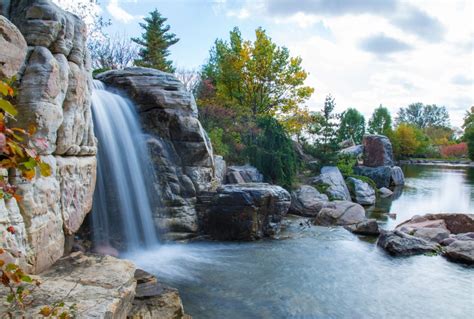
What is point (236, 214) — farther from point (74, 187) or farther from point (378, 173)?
point (378, 173)

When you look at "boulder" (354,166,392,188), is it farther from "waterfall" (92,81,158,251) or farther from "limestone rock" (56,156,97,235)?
"limestone rock" (56,156,97,235)

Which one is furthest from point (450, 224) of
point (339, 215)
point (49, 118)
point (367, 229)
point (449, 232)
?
point (49, 118)

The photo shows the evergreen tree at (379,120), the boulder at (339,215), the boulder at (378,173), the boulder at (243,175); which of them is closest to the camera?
the boulder at (339,215)

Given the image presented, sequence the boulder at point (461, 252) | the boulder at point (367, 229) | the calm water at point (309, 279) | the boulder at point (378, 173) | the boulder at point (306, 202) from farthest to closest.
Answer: the boulder at point (378, 173) → the boulder at point (306, 202) → the boulder at point (367, 229) → the boulder at point (461, 252) → the calm water at point (309, 279)

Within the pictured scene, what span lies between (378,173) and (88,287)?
21783 millimetres

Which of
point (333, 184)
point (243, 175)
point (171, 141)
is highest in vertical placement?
point (171, 141)

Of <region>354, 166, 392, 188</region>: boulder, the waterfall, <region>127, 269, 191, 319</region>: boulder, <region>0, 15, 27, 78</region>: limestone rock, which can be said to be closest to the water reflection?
<region>354, 166, 392, 188</region>: boulder

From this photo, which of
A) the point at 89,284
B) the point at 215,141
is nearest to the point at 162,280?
the point at 89,284

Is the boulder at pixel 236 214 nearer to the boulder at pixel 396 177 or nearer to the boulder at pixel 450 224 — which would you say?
the boulder at pixel 450 224

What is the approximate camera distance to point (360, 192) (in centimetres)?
1764

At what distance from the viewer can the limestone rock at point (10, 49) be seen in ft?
13.0

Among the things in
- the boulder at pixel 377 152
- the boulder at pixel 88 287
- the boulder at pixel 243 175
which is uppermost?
the boulder at pixel 377 152

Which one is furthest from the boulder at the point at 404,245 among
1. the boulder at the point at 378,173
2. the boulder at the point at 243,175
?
the boulder at the point at 378,173

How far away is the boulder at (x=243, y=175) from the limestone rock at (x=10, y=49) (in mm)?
8815
